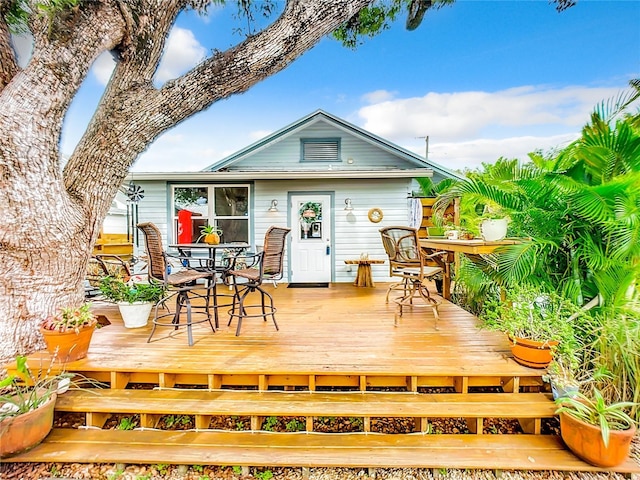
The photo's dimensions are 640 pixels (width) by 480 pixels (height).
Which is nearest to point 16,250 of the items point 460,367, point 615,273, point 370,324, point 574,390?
point 370,324

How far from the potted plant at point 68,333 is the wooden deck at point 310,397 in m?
0.20

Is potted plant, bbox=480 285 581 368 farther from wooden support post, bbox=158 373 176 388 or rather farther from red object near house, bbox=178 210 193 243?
red object near house, bbox=178 210 193 243

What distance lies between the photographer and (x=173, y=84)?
9.44 ft

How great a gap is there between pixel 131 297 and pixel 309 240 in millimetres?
3964

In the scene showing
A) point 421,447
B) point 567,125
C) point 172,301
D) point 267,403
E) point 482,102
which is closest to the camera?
point 421,447

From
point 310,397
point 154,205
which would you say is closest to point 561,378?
point 310,397

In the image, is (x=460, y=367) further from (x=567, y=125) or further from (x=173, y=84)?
(x=567, y=125)

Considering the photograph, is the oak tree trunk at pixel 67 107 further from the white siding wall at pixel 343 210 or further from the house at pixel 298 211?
the white siding wall at pixel 343 210

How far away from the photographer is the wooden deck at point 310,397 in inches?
74.1

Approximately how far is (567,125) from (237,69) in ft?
32.8

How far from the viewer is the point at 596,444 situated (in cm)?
177

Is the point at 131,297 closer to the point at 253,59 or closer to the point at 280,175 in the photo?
the point at 253,59

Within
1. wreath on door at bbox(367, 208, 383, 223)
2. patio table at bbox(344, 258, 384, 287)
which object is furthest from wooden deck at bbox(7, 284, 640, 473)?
wreath on door at bbox(367, 208, 383, 223)

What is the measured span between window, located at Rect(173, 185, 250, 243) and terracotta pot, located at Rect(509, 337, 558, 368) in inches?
224
